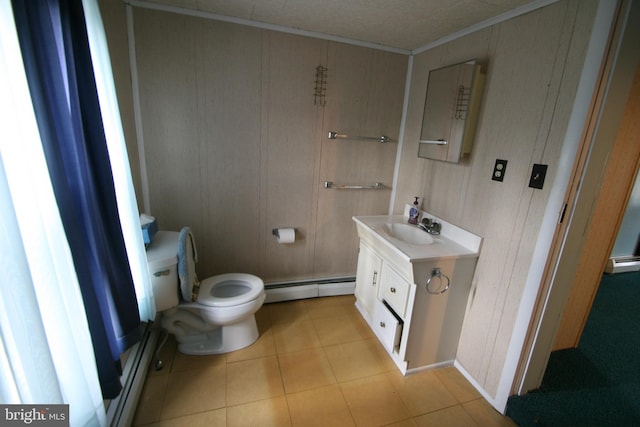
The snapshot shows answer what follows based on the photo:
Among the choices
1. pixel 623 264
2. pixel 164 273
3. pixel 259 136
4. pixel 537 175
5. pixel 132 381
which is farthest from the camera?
pixel 623 264

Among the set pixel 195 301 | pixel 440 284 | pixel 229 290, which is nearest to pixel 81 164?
pixel 195 301

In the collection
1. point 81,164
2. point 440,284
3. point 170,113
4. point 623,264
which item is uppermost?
point 170,113

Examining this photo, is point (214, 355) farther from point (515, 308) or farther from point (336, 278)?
point (515, 308)

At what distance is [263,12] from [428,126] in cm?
133

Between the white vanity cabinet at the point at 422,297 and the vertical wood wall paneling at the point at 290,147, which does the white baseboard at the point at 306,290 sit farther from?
the white vanity cabinet at the point at 422,297

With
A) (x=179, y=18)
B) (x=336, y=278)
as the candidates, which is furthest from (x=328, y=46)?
(x=336, y=278)

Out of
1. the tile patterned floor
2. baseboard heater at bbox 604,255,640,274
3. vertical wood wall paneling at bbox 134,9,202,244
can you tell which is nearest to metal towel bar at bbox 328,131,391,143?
vertical wood wall paneling at bbox 134,9,202,244

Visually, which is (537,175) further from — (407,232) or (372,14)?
(372,14)

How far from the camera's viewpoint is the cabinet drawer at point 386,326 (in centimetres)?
188

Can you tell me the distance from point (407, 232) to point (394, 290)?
54 centimetres

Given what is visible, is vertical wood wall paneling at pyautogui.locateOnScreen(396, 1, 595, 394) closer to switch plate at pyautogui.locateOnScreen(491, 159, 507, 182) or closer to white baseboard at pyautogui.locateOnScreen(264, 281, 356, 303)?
switch plate at pyautogui.locateOnScreen(491, 159, 507, 182)

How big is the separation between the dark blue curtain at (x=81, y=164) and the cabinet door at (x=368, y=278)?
150 cm

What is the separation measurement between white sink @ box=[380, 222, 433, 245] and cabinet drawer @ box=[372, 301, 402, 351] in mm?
517

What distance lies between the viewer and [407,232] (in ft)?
7.54
